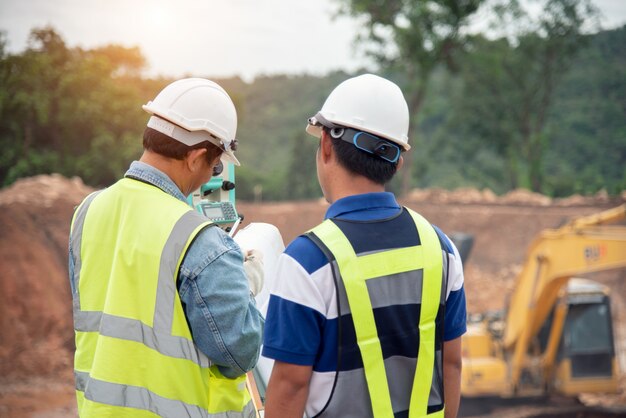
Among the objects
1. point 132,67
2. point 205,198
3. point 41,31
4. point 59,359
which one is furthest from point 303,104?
point 205,198

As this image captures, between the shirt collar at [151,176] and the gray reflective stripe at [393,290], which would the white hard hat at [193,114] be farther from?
the gray reflective stripe at [393,290]

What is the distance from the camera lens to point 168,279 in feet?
5.41

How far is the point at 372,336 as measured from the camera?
1.65 metres

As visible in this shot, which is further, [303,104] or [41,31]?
[303,104]

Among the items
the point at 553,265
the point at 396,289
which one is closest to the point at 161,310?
the point at 396,289

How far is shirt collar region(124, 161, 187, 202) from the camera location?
178 cm

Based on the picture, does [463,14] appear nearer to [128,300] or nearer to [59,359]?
[59,359]

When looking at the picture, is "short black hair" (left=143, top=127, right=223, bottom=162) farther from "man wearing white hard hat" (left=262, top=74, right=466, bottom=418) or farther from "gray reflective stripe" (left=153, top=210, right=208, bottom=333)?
"man wearing white hard hat" (left=262, top=74, right=466, bottom=418)

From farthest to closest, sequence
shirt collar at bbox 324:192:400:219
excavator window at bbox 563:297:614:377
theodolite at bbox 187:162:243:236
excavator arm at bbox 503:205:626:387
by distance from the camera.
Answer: excavator window at bbox 563:297:614:377, excavator arm at bbox 503:205:626:387, theodolite at bbox 187:162:243:236, shirt collar at bbox 324:192:400:219

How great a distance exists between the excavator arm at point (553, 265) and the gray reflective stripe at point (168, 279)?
18.5 ft

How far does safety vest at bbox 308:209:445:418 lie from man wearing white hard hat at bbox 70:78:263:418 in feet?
0.81

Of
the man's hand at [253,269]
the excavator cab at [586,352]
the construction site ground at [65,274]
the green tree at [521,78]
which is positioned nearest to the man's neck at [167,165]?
the man's hand at [253,269]

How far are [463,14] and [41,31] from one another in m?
12.5

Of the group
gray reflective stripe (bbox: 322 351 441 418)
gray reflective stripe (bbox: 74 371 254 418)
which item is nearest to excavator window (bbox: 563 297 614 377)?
gray reflective stripe (bbox: 322 351 441 418)
